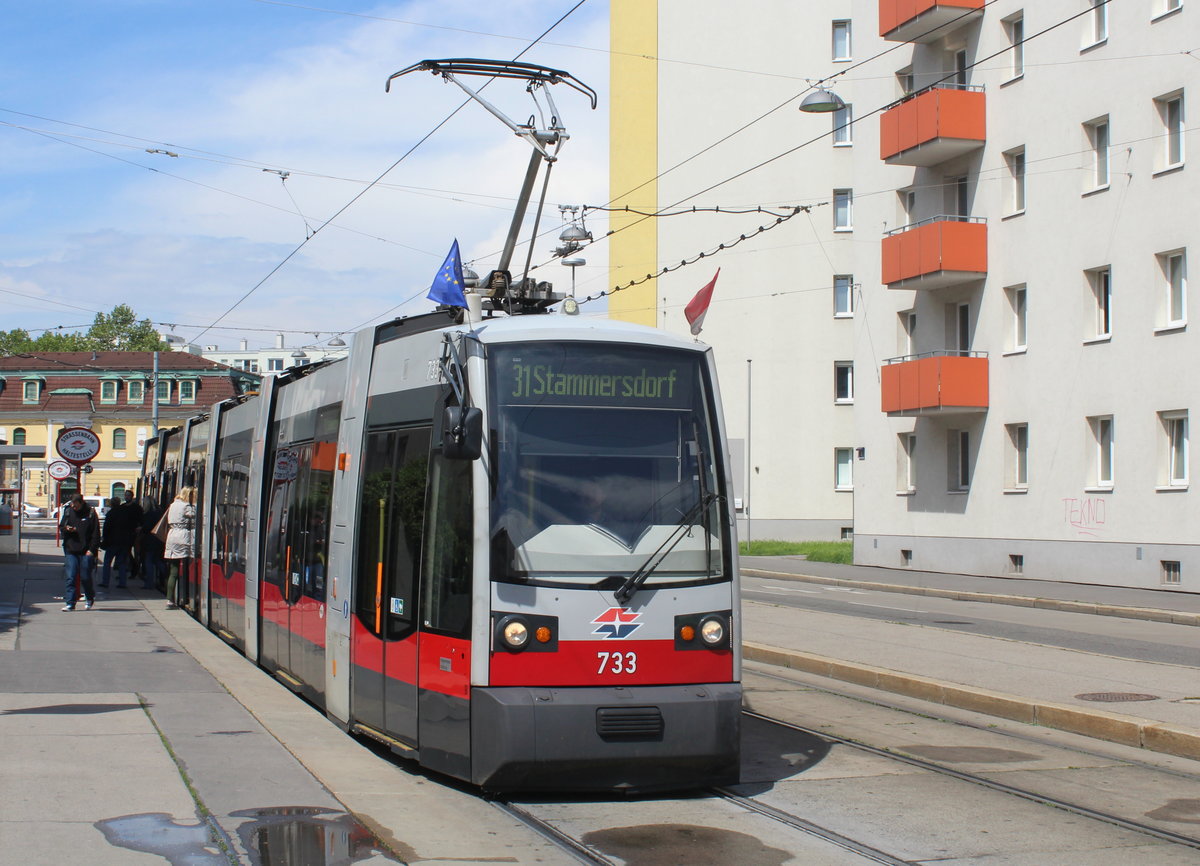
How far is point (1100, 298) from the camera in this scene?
2908 centimetres

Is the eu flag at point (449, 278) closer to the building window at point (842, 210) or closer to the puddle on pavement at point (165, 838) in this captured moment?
the puddle on pavement at point (165, 838)

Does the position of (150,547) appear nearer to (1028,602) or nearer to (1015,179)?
(1028,602)

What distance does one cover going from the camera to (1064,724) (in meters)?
11.3

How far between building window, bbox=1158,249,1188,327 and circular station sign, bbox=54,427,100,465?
64.9ft

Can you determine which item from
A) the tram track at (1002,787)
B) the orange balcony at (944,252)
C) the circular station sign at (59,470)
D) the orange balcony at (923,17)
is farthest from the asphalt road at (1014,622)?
the circular station sign at (59,470)

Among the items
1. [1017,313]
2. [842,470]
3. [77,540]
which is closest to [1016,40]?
[1017,313]

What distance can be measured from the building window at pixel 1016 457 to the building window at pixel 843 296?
1810 cm

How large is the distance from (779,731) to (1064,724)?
2.42 meters

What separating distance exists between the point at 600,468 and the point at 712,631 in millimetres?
1149

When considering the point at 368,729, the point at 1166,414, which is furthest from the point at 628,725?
the point at 1166,414

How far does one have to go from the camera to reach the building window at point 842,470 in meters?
49.5

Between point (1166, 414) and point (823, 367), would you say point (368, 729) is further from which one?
point (823, 367)

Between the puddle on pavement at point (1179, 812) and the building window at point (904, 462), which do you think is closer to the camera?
the puddle on pavement at point (1179, 812)

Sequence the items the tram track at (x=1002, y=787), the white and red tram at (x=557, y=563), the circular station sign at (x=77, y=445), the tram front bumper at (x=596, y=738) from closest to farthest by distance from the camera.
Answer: the tram track at (x=1002, y=787), the tram front bumper at (x=596, y=738), the white and red tram at (x=557, y=563), the circular station sign at (x=77, y=445)
